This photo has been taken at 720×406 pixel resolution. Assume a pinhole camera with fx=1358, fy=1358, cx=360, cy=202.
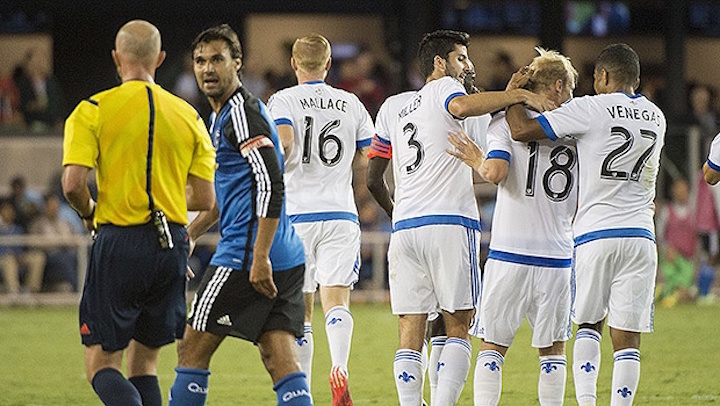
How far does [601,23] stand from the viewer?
26953 mm

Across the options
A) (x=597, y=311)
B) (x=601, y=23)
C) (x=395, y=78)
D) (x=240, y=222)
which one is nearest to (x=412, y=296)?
(x=597, y=311)

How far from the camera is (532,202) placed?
7.73 metres

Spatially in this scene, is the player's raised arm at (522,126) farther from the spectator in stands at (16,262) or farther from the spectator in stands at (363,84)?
the spectator in stands at (363,84)

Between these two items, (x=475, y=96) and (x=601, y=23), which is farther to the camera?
(x=601, y=23)

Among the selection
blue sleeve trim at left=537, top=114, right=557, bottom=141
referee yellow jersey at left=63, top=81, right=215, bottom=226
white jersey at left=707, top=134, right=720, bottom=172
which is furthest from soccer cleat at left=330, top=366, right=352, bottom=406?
white jersey at left=707, top=134, right=720, bottom=172

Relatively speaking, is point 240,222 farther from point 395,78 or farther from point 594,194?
point 395,78

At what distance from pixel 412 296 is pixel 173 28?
686 inches

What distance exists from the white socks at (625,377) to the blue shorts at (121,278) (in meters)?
2.73

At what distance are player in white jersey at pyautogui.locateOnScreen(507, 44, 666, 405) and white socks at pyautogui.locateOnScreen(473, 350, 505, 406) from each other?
→ 68 centimetres

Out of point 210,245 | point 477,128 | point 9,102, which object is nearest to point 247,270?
point 477,128

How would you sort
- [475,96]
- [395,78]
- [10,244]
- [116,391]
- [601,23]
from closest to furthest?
[116,391]
[475,96]
[10,244]
[395,78]
[601,23]

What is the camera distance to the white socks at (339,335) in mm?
8953

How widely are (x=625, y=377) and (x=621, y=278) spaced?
1.88 ft

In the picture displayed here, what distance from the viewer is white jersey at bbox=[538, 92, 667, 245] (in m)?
7.76
